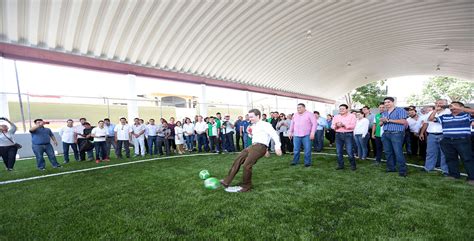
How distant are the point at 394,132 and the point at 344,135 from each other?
114 centimetres

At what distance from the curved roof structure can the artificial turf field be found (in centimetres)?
618

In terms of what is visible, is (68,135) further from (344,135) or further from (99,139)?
(344,135)

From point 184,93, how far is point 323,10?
24.4 m

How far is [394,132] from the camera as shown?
18.1ft

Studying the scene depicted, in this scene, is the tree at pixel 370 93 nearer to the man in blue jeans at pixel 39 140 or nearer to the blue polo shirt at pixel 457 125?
the blue polo shirt at pixel 457 125

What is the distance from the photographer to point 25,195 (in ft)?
16.2

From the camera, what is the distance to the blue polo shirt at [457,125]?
477 centimetres

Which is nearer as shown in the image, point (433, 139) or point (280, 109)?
point (433, 139)

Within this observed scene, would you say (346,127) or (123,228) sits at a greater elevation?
(346,127)

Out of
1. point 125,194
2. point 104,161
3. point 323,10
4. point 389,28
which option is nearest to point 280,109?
point 389,28

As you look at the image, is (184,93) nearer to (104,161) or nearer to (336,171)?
(104,161)

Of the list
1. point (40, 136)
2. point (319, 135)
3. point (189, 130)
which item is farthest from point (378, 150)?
point (40, 136)

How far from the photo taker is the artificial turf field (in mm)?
2908

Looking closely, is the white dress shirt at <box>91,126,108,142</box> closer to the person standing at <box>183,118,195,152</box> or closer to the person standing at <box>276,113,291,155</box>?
the person standing at <box>183,118,195,152</box>
